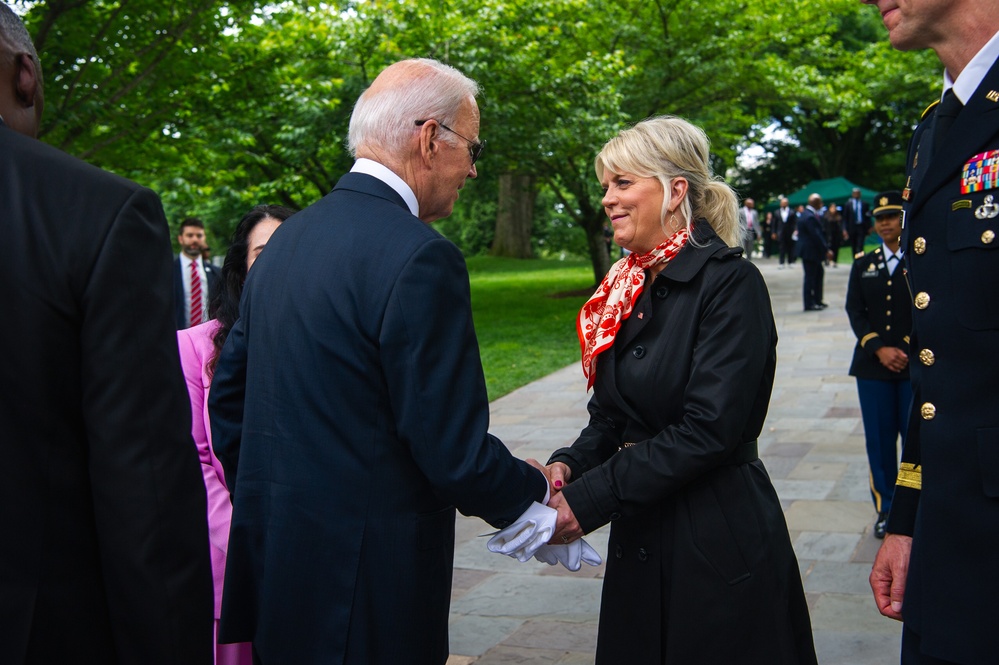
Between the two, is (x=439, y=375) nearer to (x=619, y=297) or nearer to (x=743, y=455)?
(x=619, y=297)

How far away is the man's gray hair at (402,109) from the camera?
2.34 meters

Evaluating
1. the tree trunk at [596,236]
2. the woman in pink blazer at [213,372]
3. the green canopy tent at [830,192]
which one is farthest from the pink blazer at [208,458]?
the green canopy tent at [830,192]

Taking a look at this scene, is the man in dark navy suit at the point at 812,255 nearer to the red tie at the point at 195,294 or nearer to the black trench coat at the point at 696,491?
the red tie at the point at 195,294

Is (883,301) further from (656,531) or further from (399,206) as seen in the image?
(399,206)

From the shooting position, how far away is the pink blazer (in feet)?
9.68

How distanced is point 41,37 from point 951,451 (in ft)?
33.5

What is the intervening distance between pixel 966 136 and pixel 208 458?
7.21 ft

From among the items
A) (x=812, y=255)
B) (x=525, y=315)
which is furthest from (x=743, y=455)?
(x=525, y=315)

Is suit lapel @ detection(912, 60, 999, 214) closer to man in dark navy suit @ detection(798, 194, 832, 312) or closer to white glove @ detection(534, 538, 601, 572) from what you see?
white glove @ detection(534, 538, 601, 572)

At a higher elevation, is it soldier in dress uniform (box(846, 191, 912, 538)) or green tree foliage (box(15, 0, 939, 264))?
green tree foliage (box(15, 0, 939, 264))

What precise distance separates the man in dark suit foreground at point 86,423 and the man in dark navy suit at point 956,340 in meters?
1.43

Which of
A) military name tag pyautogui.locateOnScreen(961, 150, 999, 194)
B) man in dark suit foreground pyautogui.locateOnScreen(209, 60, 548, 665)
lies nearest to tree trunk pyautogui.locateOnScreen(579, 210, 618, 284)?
man in dark suit foreground pyautogui.locateOnScreen(209, 60, 548, 665)

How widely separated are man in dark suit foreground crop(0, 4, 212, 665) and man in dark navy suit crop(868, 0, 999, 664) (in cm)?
143

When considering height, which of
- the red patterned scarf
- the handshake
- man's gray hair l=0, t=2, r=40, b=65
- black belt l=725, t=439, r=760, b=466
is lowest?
the handshake
